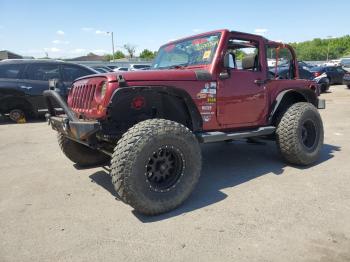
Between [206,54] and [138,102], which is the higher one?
[206,54]

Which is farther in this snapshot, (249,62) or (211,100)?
(249,62)

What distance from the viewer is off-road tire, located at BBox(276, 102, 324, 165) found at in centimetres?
481

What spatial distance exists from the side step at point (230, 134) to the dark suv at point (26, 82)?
19.7 ft

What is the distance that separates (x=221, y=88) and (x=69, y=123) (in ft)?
6.15

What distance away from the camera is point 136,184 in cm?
329

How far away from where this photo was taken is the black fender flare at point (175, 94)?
3457 millimetres

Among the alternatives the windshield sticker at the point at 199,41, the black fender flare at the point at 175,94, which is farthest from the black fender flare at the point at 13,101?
the black fender flare at the point at 175,94

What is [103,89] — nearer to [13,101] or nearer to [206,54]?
[206,54]

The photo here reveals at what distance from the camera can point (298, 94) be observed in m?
5.56

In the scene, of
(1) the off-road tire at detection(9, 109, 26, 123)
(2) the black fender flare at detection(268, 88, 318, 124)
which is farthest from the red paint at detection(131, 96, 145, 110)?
(1) the off-road tire at detection(9, 109, 26, 123)

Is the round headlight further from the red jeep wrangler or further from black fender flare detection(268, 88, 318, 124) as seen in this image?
black fender flare detection(268, 88, 318, 124)

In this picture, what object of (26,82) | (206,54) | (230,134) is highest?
(206,54)

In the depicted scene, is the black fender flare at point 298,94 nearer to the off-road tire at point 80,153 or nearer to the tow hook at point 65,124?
the off-road tire at point 80,153

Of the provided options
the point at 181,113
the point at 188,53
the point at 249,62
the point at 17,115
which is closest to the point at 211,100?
the point at 181,113
